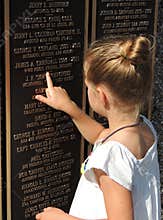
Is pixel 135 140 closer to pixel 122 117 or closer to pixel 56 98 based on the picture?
pixel 122 117

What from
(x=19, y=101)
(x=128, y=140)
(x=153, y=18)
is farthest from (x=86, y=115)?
(x=153, y=18)

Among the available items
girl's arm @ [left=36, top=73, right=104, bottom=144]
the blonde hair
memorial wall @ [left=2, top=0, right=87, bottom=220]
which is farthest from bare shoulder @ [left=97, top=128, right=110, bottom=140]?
the blonde hair

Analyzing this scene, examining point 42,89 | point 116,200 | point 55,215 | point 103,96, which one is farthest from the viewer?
point 42,89

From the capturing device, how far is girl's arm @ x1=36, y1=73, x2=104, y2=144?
2.66m

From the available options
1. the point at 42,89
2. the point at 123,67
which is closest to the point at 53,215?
the point at 42,89

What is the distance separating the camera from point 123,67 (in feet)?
7.14

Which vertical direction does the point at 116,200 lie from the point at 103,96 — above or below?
below

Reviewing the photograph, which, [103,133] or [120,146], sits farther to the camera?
[103,133]

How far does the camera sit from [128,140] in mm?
2238

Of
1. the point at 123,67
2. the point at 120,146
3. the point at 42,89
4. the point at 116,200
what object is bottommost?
the point at 116,200

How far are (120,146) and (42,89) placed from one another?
649 mm

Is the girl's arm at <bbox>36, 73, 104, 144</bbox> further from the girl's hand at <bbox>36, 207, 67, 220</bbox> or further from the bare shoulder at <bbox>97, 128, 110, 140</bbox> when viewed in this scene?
the girl's hand at <bbox>36, 207, 67, 220</bbox>

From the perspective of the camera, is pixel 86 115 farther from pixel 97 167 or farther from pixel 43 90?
pixel 97 167

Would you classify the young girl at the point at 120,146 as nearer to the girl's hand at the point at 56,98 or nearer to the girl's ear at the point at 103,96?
the girl's ear at the point at 103,96
